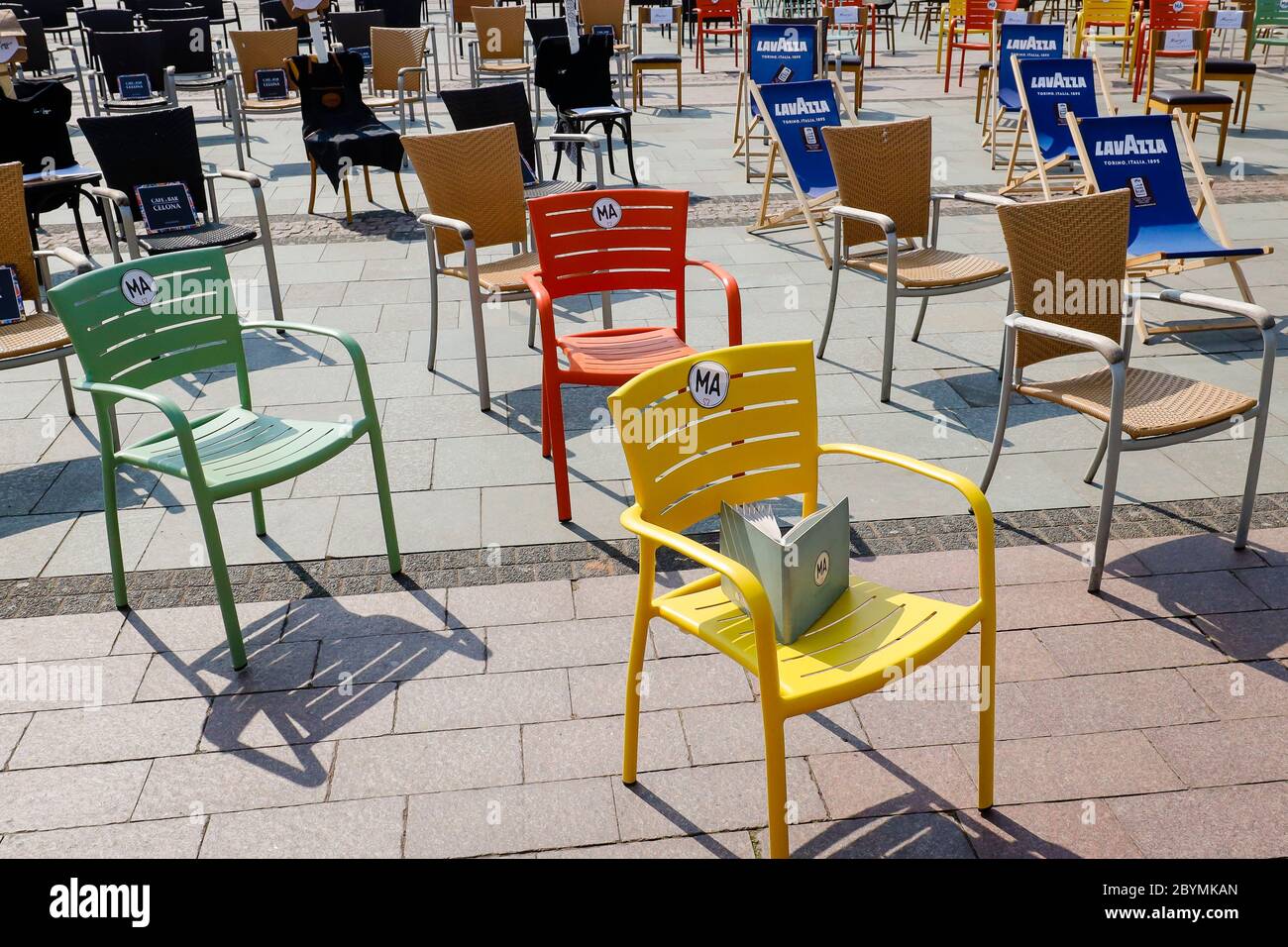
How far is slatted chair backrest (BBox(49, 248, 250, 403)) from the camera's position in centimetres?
355

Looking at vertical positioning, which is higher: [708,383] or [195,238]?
[708,383]

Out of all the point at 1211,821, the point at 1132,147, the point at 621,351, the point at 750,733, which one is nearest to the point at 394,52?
the point at 1132,147

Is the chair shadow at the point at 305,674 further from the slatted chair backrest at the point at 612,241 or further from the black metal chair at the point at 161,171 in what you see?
the black metal chair at the point at 161,171

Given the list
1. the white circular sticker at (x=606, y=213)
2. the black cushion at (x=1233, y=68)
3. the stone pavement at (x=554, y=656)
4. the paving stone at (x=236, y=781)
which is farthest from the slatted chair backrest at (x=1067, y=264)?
the black cushion at (x=1233, y=68)

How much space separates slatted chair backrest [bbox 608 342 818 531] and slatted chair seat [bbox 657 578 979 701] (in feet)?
0.79

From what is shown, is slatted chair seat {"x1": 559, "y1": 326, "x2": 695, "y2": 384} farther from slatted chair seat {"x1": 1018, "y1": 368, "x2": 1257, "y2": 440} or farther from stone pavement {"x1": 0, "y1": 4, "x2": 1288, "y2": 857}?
slatted chair seat {"x1": 1018, "y1": 368, "x2": 1257, "y2": 440}

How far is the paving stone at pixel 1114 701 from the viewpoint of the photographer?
321 cm

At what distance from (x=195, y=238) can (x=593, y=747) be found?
440 centimetres

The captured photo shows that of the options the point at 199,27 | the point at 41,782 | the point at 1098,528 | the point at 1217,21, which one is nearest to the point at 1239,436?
the point at 1098,528

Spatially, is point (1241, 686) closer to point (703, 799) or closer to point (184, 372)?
point (703, 799)

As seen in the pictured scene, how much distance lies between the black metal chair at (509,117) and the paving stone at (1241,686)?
4.41 m

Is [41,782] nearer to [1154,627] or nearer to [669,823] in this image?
[669,823]

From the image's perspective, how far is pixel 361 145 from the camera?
8445 mm

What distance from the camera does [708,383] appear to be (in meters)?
2.81
